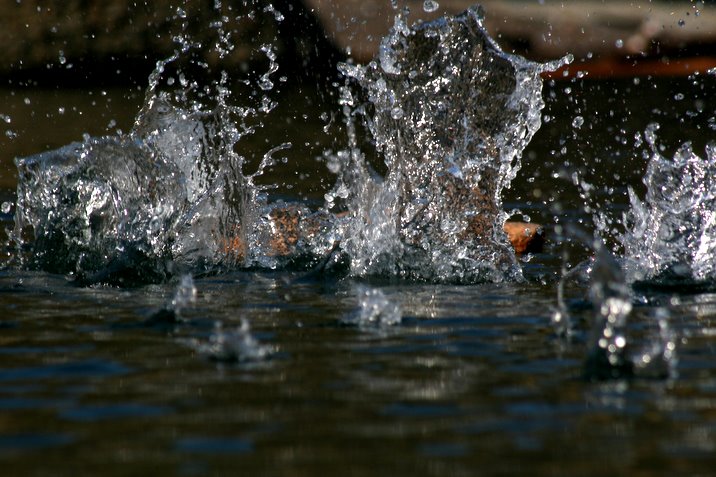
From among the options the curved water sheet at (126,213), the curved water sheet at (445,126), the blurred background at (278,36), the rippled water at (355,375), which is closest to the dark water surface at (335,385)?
the rippled water at (355,375)

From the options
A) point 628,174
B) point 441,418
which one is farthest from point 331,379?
point 628,174

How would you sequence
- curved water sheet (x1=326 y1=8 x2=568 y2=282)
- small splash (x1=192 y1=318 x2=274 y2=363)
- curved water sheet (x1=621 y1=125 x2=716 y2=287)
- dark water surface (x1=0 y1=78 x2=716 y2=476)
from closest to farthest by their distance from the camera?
dark water surface (x1=0 y1=78 x2=716 y2=476), small splash (x1=192 y1=318 x2=274 y2=363), curved water sheet (x1=621 y1=125 x2=716 y2=287), curved water sheet (x1=326 y1=8 x2=568 y2=282)

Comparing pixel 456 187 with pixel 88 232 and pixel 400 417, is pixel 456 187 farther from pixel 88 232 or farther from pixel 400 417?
pixel 400 417

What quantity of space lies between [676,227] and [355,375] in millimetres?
3005

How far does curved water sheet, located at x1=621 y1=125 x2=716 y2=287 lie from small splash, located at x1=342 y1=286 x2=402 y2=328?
147 cm

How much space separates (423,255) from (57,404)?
10.8ft

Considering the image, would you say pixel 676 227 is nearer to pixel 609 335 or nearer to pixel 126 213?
pixel 609 335

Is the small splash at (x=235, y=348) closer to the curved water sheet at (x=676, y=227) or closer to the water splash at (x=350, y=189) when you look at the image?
the water splash at (x=350, y=189)

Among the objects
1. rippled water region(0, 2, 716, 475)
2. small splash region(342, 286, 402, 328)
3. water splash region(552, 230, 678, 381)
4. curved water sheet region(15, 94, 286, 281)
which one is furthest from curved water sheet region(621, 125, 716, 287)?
curved water sheet region(15, 94, 286, 281)

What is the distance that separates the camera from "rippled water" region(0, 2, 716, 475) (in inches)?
129

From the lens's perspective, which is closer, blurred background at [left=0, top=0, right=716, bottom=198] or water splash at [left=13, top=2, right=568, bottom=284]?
water splash at [left=13, top=2, right=568, bottom=284]

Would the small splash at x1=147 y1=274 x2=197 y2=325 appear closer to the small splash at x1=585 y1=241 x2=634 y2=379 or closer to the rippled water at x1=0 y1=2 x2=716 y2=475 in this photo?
the rippled water at x1=0 y1=2 x2=716 y2=475

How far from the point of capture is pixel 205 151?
802 cm

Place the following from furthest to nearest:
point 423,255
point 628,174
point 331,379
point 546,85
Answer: point 546,85 < point 628,174 < point 423,255 < point 331,379
